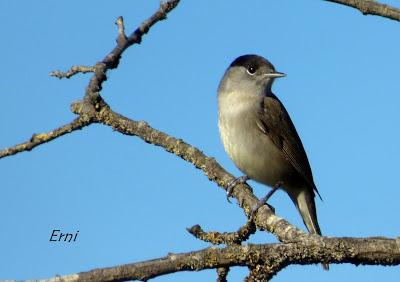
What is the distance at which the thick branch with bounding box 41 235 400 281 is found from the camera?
350cm

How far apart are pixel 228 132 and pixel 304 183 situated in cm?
114

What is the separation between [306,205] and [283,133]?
0.91m

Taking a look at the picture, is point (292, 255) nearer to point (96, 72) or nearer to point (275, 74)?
point (96, 72)

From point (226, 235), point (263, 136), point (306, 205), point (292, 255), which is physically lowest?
point (292, 255)

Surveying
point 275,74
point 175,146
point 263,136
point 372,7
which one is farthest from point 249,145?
point 372,7

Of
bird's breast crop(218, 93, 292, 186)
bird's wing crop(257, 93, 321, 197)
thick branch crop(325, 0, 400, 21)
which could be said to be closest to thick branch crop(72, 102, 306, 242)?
bird's breast crop(218, 93, 292, 186)

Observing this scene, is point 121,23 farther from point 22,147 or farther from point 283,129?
point 283,129

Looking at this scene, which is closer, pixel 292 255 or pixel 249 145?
pixel 292 255

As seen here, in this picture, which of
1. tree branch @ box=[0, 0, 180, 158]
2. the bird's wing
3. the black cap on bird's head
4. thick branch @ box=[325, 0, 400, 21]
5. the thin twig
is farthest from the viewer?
the black cap on bird's head

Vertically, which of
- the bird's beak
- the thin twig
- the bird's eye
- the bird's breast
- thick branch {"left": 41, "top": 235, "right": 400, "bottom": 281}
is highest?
the bird's eye

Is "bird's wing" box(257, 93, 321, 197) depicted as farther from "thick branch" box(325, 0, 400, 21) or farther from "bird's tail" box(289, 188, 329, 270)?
"thick branch" box(325, 0, 400, 21)

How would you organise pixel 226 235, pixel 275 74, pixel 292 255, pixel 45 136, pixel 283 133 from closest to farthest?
pixel 292 255
pixel 226 235
pixel 45 136
pixel 283 133
pixel 275 74

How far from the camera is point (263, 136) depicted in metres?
7.69

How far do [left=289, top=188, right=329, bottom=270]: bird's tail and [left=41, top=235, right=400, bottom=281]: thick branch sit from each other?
4.11 m
